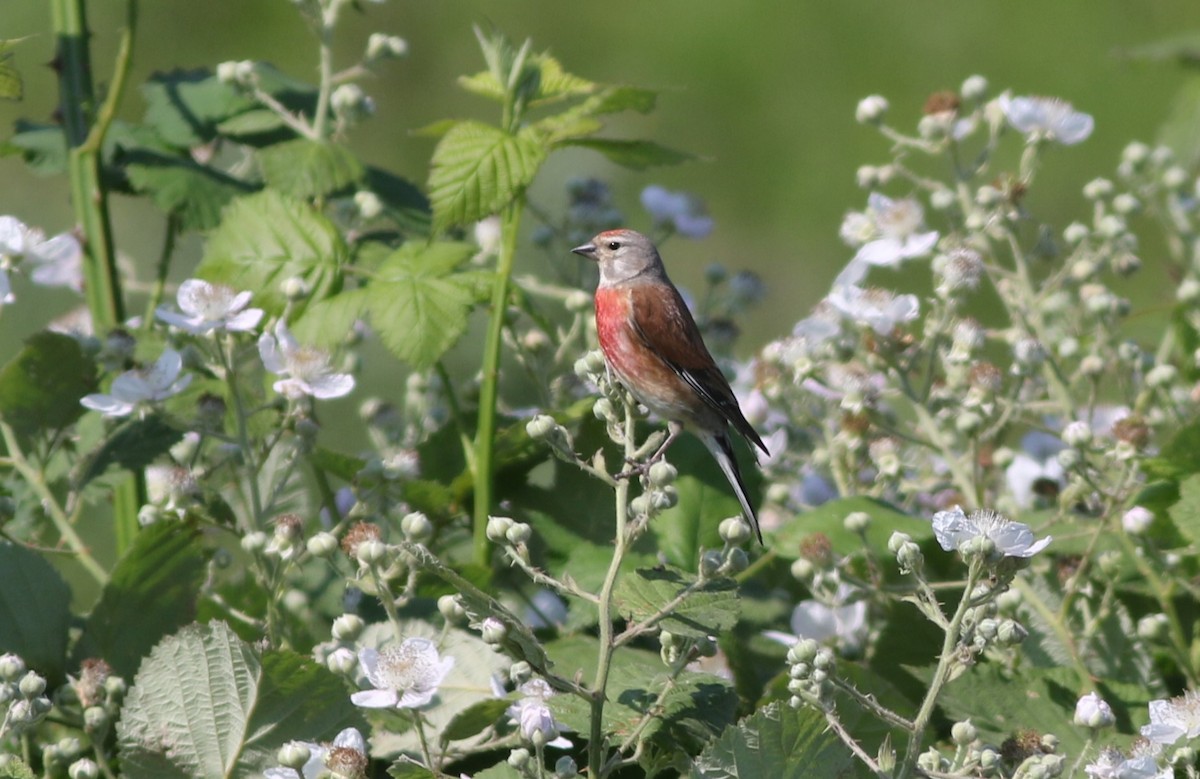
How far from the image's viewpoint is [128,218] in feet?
19.0

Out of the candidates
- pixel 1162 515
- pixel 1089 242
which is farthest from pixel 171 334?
pixel 1089 242

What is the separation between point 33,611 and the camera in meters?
2.04

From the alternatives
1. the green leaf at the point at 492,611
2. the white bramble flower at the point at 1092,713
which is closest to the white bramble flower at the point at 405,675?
the green leaf at the point at 492,611

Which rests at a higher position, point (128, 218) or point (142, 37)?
point (142, 37)

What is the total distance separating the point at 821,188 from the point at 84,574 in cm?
400

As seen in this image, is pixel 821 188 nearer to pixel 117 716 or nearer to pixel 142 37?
pixel 142 37

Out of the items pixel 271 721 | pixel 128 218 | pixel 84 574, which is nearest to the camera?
pixel 271 721

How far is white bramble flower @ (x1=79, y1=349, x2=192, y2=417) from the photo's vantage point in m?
2.12

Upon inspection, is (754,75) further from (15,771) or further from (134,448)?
(15,771)

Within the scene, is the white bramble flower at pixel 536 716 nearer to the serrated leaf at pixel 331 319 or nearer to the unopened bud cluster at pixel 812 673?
the unopened bud cluster at pixel 812 673

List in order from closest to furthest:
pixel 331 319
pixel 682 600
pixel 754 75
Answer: pixel 682 600 < pixel 331 319 < pixel 754 75

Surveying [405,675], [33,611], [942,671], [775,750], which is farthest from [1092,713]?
[33,611]

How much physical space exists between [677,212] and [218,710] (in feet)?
5.29

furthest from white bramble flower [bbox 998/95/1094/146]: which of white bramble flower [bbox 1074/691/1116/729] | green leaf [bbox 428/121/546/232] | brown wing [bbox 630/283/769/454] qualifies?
white bramble flower [bbox 1074/691/1116/729]
